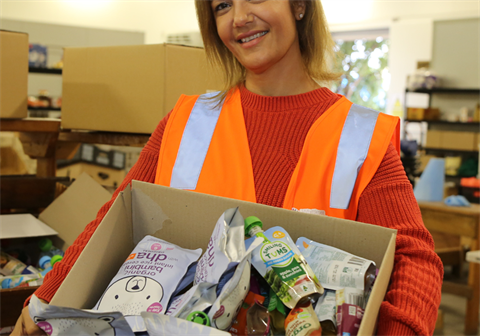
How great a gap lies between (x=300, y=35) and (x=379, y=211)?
0.58 metres

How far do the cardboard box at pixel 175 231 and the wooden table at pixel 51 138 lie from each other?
87 centimetres

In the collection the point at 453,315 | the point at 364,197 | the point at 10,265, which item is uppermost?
the point at 364,197

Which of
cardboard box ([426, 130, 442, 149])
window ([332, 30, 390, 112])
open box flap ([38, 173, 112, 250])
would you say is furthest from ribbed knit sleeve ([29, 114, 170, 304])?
window ([332, 30, 390, 112])

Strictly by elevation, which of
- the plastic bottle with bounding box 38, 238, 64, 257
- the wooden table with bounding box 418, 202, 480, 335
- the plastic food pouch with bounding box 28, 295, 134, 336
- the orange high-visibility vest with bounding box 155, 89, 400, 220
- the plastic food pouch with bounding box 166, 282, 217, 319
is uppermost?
the orange high-visibility vest with bounding box 155, 89, 400, 220

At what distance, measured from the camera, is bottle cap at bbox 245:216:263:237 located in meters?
0.68

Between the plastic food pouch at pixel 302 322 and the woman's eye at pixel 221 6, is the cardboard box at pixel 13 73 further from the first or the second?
the plastic food pouch at pixel 302 322

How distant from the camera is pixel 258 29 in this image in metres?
1.13

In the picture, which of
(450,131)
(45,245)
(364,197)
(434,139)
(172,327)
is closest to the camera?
(172,327)

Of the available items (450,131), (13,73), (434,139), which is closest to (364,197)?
(13,73)

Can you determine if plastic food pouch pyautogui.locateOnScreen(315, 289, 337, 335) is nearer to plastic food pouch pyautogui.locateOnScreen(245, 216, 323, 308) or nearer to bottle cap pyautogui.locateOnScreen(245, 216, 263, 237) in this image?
plastic food pouch pyautogui.locateOnScreen(245, 216, 323, 308)

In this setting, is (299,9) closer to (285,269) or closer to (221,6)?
(221,6)

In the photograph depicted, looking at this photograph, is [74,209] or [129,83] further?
[74,209]

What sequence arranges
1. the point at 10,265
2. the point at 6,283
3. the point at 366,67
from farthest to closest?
the point at 366,67, the point at 10,265, the point at 6,283

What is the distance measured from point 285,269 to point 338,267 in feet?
0.25
